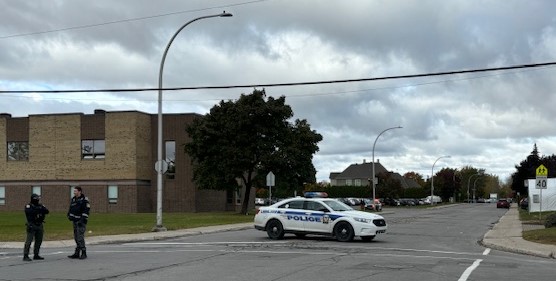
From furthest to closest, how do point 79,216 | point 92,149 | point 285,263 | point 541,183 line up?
point 92,149 < point 541,183 < point 79,216 < point 285,263

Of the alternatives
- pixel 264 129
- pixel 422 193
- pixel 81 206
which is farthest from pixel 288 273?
pixel 422 193

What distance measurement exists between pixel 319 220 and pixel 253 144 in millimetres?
22917

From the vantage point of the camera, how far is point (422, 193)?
124812mm

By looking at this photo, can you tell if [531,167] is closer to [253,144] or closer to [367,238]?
[253,144]

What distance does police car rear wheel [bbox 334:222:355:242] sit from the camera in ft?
65.1

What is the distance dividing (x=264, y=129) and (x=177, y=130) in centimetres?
1418

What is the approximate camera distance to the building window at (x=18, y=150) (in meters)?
57.6

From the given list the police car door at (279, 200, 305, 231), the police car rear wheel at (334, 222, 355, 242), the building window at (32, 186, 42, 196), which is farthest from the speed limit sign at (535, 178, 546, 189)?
the building window at (32, 186, 42, 196)

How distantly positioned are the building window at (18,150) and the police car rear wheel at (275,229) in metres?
42.9

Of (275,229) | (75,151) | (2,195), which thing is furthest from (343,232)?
(2,195)

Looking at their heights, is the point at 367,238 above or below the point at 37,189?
below

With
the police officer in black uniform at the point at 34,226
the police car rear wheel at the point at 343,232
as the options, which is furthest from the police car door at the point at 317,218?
the police officer in black uniform at the point at 34,226

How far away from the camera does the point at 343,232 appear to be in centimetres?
2000

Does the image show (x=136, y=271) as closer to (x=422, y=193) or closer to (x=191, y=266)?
(x=191, y=266)
